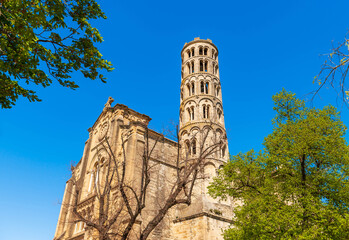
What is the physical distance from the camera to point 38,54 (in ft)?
23.8

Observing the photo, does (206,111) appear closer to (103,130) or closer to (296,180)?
(103,130)

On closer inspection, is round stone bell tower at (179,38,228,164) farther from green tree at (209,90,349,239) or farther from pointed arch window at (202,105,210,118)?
green tree at (209,90,349,239)

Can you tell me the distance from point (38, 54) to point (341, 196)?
39.9 feet

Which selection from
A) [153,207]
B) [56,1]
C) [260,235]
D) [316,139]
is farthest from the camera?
[153,207]

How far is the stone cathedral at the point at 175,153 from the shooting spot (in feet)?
65.1

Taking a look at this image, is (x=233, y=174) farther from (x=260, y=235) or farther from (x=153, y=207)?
(x=153, y=207)

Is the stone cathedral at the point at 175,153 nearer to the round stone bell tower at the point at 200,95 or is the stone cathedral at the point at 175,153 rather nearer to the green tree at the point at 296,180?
the round stone bell tower at the point at 200,95

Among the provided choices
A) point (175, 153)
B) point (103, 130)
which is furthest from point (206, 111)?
point (103, 130)

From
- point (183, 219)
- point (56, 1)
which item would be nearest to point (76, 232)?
point (183, 219)

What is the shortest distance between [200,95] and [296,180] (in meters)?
Answer: 17.1

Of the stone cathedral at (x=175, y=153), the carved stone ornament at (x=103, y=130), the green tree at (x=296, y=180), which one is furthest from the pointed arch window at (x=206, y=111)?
the green tree at (x=296, y=180)

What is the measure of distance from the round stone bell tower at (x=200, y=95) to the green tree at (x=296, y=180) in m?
10.2

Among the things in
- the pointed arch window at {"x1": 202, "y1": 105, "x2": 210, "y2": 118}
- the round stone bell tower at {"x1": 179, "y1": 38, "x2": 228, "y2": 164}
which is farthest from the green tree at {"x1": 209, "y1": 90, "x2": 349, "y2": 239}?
the pointed arch window at {"x1": 202, "y1": 105, "x2": 210, "y2": 118}

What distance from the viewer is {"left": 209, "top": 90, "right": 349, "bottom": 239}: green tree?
10.6 meters
